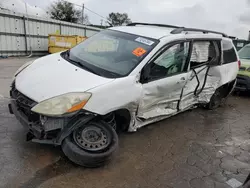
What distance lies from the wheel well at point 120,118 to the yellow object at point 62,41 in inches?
478

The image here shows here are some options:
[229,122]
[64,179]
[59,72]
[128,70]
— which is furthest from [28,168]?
[229,122]

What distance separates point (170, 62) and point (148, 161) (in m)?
1.64

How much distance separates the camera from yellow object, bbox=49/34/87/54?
14648 millimetres

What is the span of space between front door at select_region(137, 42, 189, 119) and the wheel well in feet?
0.74

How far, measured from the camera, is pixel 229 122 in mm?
4895

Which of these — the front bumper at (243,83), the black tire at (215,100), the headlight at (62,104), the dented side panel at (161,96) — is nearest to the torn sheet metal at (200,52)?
the dented side panel at (161,96)

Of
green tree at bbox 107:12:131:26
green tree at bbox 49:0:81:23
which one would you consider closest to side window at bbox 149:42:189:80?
green tree at bbox 49:0:81:23

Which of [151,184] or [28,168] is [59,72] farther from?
[151,184]

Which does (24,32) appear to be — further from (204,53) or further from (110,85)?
(110,85)

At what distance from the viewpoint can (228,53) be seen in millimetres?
5188

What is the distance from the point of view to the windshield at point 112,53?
3230mm

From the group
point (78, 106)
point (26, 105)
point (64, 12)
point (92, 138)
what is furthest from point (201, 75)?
point (64, 12)

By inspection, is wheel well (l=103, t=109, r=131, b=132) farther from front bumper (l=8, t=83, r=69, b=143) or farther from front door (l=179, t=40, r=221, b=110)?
front door (l=179, t=40, r=221, b=110)

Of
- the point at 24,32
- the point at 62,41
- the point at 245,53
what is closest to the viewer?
the point at 245,53
